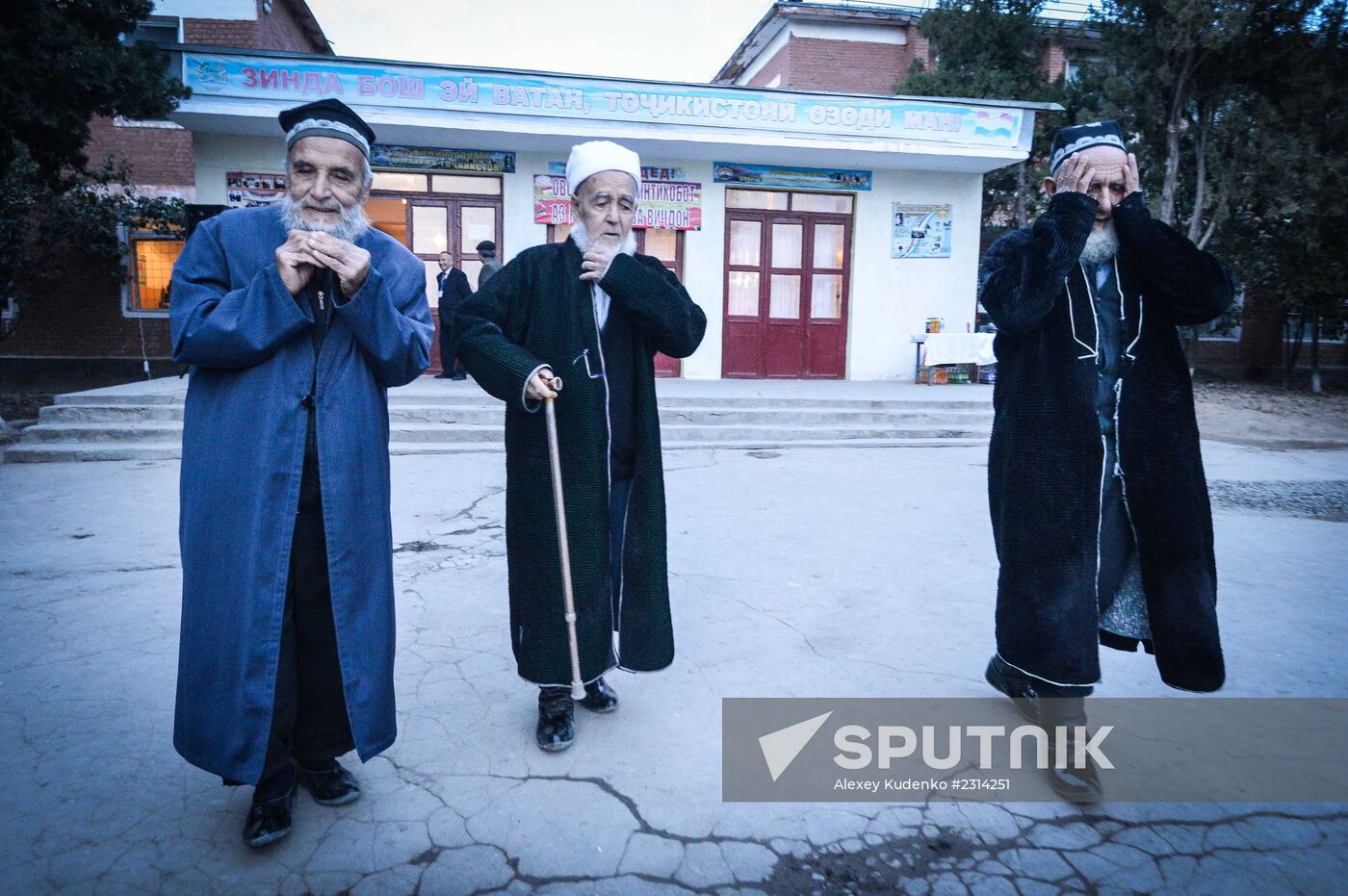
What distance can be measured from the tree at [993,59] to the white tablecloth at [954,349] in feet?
14.1

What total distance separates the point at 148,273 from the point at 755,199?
11.1 meters

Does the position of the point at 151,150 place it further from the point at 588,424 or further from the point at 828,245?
the point at 588,424

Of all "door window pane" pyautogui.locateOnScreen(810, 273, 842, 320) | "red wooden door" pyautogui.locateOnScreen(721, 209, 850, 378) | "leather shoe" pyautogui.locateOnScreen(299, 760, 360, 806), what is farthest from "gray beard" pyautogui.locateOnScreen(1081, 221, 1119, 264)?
"door window pane" pyautogui.locateOnScreen(810, 273, 842, 320)

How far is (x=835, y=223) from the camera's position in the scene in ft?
45.0

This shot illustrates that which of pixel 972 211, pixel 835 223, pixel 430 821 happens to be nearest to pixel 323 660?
pixel 430 821

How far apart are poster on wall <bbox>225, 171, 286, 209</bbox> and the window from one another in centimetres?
342

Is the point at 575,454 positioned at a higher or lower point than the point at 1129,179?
lower

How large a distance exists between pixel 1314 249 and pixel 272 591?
1790cm

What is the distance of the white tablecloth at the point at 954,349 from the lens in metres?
13.1

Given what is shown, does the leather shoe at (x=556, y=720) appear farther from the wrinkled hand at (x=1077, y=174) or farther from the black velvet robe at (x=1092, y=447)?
the wrinkled hand at (x=1077, y=174)

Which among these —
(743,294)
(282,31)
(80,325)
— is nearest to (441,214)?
(743,294)

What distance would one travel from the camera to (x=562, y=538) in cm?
251

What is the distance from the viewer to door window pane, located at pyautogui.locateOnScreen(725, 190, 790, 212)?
43.8 feet

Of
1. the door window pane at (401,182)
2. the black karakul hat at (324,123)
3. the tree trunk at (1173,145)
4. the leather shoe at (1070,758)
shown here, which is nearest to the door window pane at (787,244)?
the door window pane at (401,182)
